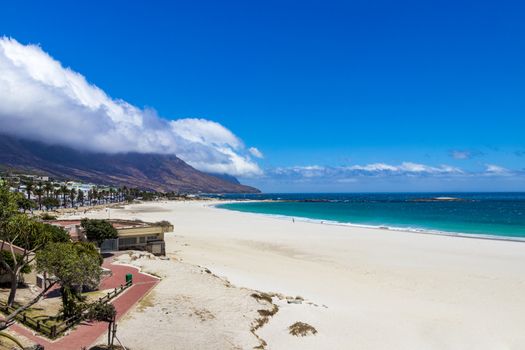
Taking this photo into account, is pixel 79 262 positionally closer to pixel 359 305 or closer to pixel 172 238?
pixel 359 305

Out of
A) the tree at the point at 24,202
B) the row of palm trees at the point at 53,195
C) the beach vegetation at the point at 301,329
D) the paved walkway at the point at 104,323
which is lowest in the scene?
the beach vegetation at the point at 301,329

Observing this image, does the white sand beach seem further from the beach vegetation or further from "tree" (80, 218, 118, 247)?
"tree" (80, 218, 118, 247)

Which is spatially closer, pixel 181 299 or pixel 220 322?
pixel 220 322

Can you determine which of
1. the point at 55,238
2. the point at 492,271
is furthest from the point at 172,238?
the point at 492,271

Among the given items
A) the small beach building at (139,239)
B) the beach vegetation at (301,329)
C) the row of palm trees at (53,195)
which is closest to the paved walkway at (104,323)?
the beach vegetation at (301,329)

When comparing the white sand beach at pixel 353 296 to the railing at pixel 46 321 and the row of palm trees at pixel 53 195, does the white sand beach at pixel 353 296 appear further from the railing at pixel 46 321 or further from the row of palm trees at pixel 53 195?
the row of palm trees at pixel 53 195

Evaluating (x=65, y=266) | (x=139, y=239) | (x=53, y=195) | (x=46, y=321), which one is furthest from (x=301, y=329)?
(x=53, y=195)

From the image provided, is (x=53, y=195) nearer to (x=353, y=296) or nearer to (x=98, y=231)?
(x=98, y=231)
